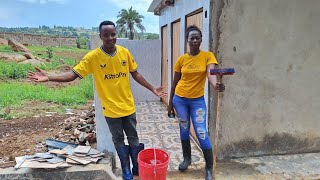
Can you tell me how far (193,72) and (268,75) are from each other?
150cm

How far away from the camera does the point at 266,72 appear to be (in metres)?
4.20

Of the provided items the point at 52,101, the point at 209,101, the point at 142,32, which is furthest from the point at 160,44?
the point at 142,32

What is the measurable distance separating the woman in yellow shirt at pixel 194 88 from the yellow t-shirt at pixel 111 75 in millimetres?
702

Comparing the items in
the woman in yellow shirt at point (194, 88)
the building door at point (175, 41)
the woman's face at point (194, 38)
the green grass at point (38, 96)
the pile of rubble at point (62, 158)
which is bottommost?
the pile of rubble at point (62, 158)

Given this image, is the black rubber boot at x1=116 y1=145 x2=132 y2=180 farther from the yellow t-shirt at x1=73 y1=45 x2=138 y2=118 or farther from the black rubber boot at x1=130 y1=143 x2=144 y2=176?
the yellow t-shirt at x1=73 y1=45 x2=138 y2=118

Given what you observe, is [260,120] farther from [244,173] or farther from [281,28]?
[281,28]

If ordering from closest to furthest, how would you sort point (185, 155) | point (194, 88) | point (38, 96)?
point (194, 88)
point (185, 155)
point (38, 96)

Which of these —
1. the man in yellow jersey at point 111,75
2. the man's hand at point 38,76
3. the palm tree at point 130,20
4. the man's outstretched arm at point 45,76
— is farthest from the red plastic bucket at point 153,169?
the palm tree at point 130,20

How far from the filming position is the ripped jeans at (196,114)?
3459 mm

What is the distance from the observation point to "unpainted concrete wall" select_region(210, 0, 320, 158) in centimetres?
398

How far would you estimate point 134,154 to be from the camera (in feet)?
11.8

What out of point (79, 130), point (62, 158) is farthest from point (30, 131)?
point (62, 158)

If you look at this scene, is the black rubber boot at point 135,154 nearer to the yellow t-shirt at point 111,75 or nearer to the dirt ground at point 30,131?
the yellow t-shirt at point 111,75

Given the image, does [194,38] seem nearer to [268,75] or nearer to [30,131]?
[268,75]
